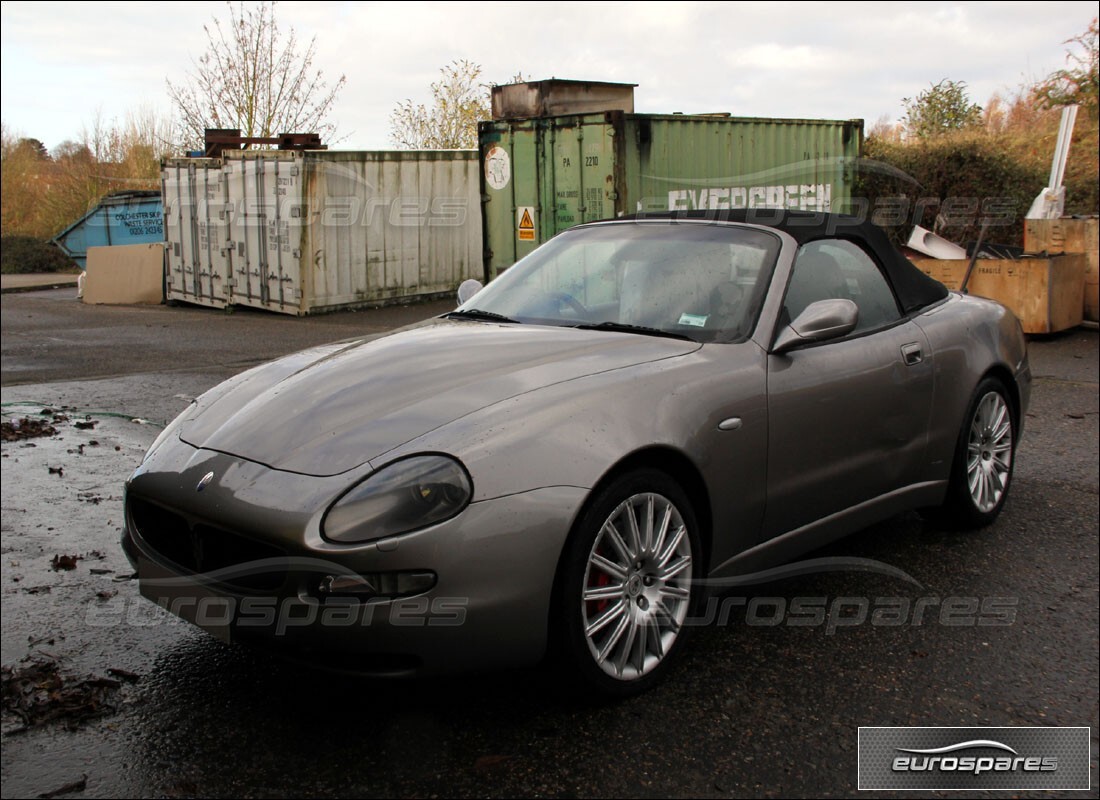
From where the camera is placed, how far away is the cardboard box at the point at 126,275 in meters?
21.9

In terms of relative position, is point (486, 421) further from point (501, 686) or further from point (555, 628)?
point (501, 686)

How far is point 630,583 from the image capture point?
10.4 ft

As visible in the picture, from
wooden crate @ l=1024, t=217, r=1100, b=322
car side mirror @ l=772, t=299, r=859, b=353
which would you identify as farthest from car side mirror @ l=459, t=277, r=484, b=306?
wooden crate @ l=1024, t=217, r=1100, b=322

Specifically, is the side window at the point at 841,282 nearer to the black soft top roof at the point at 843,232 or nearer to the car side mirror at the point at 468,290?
the black soft top roof at the point at 843,232

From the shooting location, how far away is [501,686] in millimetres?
3277

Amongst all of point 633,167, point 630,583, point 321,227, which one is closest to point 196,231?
point 321,227

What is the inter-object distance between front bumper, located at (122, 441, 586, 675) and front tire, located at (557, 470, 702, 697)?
0.10 metres

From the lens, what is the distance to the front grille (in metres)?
2.83

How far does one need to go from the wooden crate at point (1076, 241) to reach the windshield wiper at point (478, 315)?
10.4m

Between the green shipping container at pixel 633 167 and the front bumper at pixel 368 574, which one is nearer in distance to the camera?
the front bumper at pixel 368 574

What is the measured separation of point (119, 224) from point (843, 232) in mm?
23996

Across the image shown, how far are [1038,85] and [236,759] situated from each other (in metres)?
18.8

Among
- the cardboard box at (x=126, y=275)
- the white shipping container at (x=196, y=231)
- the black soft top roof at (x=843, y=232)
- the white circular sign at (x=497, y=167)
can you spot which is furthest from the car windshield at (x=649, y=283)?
the cardboard box at (x=126, y=275)

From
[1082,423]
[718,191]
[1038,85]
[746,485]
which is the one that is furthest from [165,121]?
[746,485]
